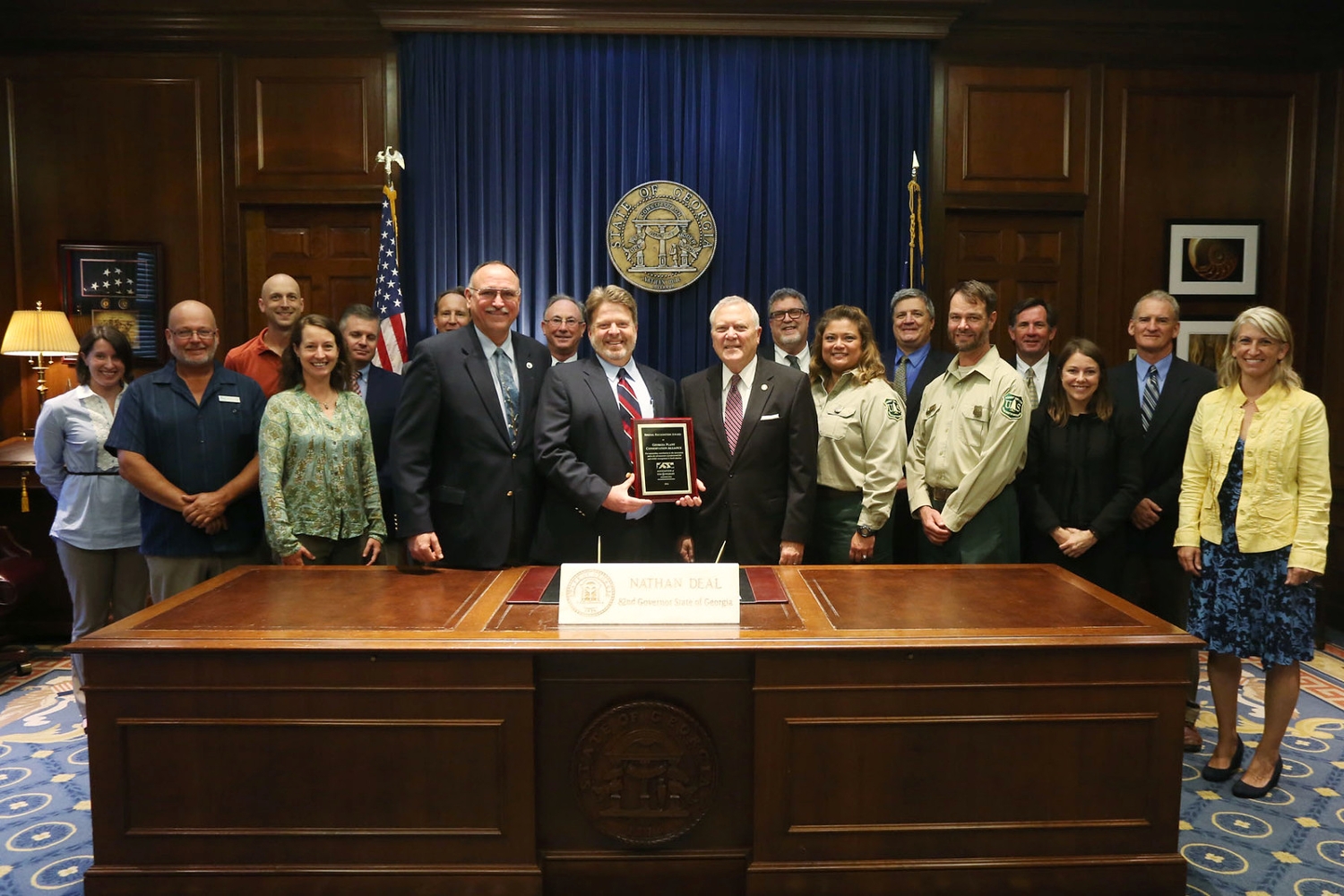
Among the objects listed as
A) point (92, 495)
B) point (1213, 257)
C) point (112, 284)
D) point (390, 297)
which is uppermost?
point (1213, 257)

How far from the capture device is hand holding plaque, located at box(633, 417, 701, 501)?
2883mm

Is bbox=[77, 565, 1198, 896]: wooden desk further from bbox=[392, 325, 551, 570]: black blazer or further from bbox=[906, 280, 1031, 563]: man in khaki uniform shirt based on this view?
bbox=[906, 280, 1031, 563]: man in khaki uniform shirt

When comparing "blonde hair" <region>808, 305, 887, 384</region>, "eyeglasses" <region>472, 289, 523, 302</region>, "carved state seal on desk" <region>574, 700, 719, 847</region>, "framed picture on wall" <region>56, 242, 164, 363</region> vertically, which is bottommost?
"carved state seal on desk" <region>574, 700, 719, 847</region>

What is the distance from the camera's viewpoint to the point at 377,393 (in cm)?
370

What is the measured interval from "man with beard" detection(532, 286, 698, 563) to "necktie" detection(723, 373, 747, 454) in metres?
0.25

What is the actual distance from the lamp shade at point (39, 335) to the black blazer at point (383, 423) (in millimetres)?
2316

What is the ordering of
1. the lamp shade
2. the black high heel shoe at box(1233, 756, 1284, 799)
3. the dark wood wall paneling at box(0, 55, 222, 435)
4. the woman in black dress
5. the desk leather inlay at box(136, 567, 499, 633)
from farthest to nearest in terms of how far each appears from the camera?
the dark wood wall paneling at box(0, 55, 222, 435) → the lamp shade → the woman in black dress → the black high heel shoe at box(1233, 756, 1284, 799) → the desk leather inlay at box(136, 567, 499, 633)

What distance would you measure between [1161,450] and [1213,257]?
8.93 feet

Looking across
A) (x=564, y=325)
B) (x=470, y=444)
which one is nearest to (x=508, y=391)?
(x=470, y=444)

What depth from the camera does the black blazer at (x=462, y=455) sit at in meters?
2.99

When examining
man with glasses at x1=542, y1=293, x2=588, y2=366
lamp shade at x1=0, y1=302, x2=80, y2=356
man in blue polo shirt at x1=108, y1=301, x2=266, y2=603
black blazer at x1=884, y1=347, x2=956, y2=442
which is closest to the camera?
man in blue polo shirt at x1=108, y1=301, x2=266, y2=603

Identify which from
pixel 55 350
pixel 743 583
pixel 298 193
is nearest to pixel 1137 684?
pixel 743 583

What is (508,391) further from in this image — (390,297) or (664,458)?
(390,297)

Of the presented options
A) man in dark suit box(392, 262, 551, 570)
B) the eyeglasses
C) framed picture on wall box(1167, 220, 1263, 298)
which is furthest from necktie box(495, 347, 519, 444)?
framed picture on wall box(1167, 220, 1263, 298)
